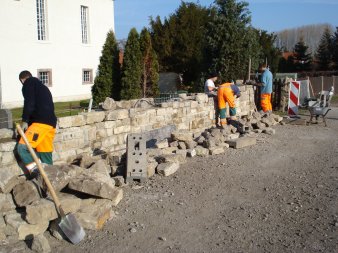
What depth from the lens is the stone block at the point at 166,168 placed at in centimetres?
703

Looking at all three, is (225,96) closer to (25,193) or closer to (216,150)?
(216,150)

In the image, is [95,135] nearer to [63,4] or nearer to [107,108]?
[107,108]

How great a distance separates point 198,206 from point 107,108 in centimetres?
398

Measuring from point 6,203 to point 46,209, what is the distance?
0.67 meters

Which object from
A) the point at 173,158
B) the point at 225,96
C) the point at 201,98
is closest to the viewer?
the point at 173,158

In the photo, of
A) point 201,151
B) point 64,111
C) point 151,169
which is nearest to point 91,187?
point 151,169

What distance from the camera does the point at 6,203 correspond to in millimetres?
5051

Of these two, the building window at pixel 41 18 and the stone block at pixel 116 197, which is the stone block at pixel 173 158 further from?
the building window at pixel 41 18

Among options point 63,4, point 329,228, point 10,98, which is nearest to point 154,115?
point 329,228

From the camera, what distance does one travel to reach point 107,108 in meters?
8.87

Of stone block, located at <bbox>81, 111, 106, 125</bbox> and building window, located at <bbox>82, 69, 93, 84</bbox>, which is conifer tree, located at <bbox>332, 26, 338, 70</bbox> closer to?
building window, located at <bbox>82, 69, 93, 84</bbox>

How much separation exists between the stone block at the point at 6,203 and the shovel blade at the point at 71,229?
0.90 m

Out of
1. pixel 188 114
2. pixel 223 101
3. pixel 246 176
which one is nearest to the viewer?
pixel 246 176

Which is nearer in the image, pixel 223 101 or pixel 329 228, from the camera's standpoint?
pixel 329 228
